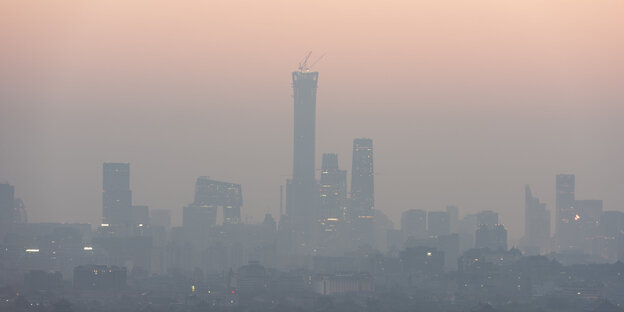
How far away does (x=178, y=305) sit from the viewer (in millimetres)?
138250

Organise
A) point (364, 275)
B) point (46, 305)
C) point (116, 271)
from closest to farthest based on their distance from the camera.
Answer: point (46, 305), point (116, 271), point (364, 275)

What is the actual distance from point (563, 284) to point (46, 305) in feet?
217

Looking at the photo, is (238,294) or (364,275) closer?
(238,294)

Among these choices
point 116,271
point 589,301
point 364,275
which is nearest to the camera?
point 589,301

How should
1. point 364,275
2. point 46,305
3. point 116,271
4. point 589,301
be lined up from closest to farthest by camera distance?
1. point 46,305
2. point 589,301
3. point 116,271
4. point 364,275

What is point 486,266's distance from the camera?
184250 millimetres

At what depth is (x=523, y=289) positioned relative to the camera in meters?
173

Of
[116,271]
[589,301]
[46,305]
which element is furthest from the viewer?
[116,271]

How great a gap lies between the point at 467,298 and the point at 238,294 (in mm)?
→ 27714

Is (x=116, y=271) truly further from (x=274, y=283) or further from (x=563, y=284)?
(x=563, y=284)

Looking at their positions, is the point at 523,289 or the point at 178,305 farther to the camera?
the point at 523,289

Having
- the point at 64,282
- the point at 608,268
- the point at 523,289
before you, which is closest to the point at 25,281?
the point at 64,282

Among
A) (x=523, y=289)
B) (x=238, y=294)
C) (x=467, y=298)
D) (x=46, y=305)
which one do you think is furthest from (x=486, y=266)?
(x=46, y=305)

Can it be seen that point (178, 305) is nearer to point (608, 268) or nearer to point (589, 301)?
point (589, 301)
